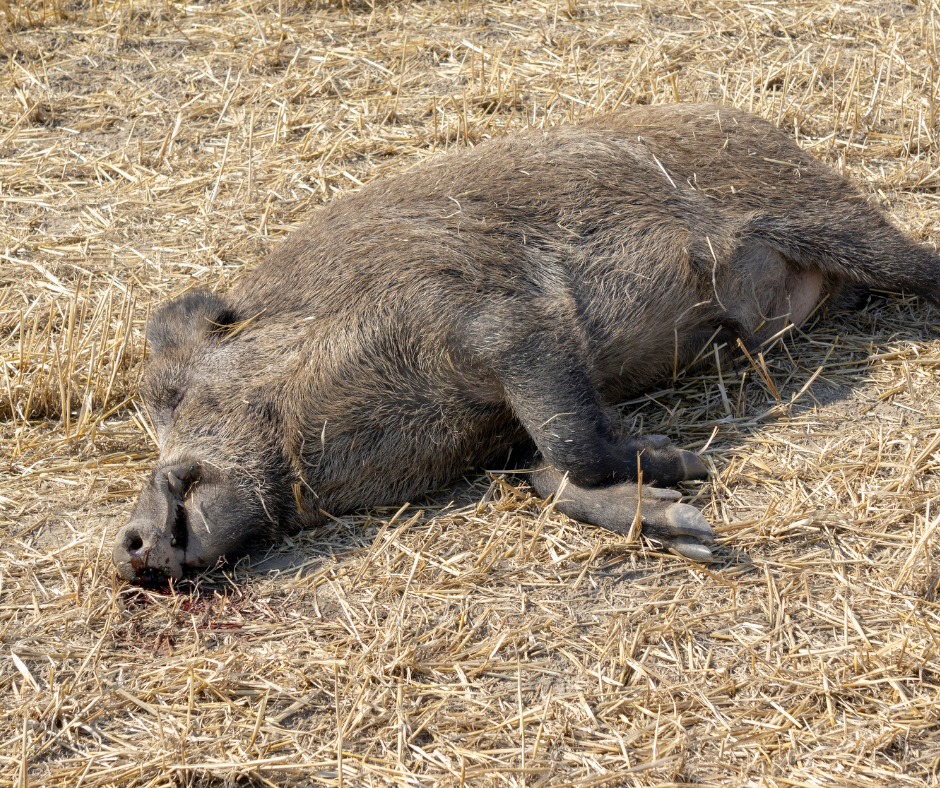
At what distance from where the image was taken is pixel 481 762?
2914 mm

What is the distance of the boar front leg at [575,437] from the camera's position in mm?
3914

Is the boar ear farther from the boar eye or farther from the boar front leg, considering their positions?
the boar front leg

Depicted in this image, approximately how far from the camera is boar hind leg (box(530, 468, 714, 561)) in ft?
11.9

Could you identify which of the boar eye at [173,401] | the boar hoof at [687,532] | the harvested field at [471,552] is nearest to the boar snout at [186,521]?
the harvested field at [471,552]

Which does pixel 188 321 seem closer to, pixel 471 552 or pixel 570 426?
pixel 471 552

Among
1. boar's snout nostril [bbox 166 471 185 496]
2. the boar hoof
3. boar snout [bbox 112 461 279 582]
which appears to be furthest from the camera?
boar's snout nostril [bbox 166 471 185 496]

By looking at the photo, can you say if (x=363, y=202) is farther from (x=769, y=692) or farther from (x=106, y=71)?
(x=106, y=71)

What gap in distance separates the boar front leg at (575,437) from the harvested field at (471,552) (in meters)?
0.13

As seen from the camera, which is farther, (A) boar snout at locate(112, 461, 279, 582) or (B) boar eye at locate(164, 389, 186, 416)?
(B) boar eye at locate(164, 389, 186, 416)

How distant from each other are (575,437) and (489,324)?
57 cm

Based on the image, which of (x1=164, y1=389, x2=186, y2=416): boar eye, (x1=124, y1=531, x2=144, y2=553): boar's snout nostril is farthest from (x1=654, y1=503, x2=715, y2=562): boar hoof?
(x1=164, y1=389, x2=186, y2=416): boar eye

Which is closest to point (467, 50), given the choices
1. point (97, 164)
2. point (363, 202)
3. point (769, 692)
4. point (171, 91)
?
point (171, 91)

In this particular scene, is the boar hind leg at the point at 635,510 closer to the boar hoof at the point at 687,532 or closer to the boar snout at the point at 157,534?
the boar hoof at the point at 687,532

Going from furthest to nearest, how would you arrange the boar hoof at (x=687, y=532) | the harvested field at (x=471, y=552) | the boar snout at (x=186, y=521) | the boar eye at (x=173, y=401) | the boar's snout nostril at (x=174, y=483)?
the boar eye at (x=173, y=401) → the boar's snout nostril at (x=174, y=483) → the boar snout at (x=186, y=521) → the boar hoof at (x=687, y=532) → the harvested field at (x=471, y=552)
